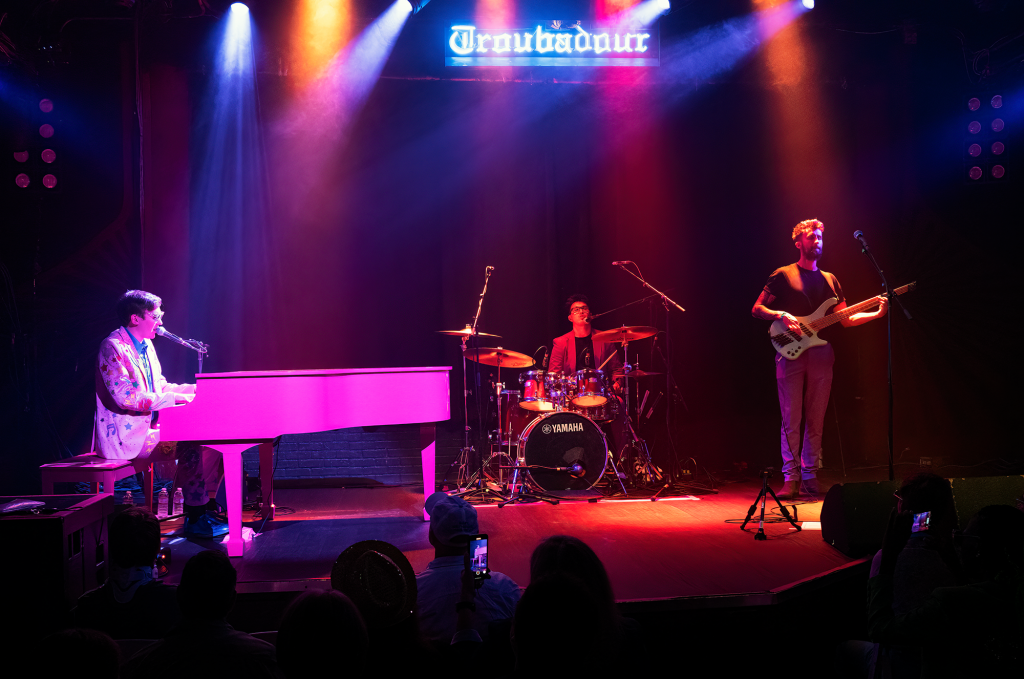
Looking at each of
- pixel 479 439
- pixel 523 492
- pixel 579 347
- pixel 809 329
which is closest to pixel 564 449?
pixel 523 492

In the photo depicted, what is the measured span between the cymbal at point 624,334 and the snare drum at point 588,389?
0.96 ft

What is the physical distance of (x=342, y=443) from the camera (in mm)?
6977

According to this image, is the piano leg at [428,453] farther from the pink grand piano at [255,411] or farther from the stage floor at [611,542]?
the pink grand piano at [255,411]

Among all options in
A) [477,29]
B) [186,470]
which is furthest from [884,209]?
[186,470]

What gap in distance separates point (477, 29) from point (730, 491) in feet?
15.6

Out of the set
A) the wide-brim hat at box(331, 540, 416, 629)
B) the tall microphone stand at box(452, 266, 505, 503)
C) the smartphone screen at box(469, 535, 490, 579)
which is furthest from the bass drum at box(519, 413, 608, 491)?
the wide-brim hat at box(331, 540, 416, 629)

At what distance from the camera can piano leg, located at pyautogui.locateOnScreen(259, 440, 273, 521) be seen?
528 cm

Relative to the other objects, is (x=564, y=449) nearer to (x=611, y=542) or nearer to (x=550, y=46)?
(x=611, y=542)

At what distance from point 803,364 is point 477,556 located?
160 inches

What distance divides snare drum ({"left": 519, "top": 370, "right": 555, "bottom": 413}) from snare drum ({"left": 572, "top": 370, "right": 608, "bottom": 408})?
0.69 ft

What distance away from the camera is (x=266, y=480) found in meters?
5.38

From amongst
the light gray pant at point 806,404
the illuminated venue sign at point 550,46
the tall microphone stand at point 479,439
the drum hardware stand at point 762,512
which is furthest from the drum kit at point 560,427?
the illuminated venue sign at point 550,46

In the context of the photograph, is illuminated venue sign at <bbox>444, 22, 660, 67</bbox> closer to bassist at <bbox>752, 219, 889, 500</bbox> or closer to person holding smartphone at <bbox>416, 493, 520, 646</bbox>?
bassist at <bbox>752, 219, 889, 500</bbox>

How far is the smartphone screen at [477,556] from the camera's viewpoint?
222cm
